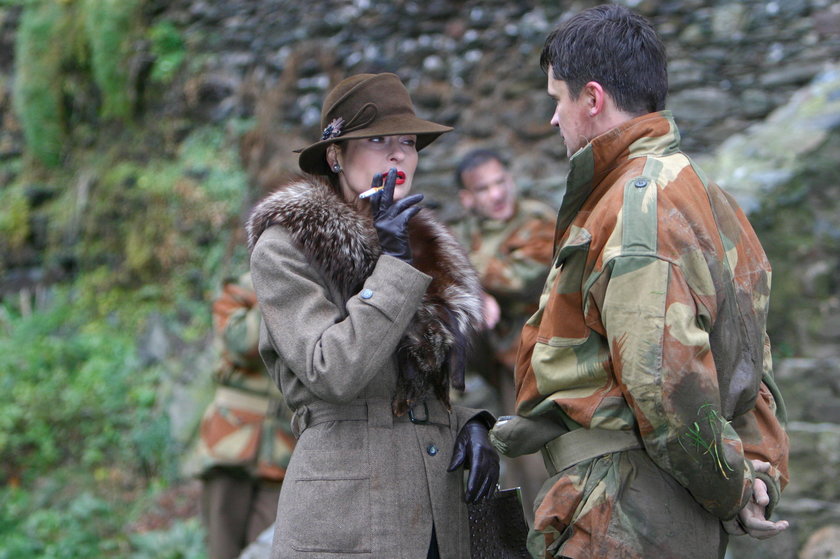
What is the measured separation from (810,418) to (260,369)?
2676 mm

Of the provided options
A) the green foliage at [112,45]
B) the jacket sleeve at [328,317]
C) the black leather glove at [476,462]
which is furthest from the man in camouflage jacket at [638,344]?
the green foliage at [112,45]

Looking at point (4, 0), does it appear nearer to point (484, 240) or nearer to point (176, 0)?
point (176, 0)

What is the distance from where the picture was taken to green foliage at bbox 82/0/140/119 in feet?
31.3

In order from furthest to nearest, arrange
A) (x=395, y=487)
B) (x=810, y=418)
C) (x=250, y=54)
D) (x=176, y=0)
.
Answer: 1. (x=176, y=0)
2. (x=250, y=54)
3. (x=810, y=418)
4. (x=395, y=487)

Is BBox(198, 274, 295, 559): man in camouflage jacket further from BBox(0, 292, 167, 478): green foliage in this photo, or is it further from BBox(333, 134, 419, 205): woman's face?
BBox(0, 292, 167, 478): green foliage

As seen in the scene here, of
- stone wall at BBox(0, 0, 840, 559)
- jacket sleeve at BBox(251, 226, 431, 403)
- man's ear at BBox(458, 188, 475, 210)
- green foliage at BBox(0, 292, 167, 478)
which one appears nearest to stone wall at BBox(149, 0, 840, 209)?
stone wall at BBox(0, 0, 840, 559)

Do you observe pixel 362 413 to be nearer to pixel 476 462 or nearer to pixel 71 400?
pixel 476 462

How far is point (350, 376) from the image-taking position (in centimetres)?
229

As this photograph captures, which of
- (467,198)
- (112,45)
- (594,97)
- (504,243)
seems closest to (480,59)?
(467,198)

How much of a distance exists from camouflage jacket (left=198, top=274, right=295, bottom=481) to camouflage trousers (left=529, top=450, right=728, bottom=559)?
246 centimetres

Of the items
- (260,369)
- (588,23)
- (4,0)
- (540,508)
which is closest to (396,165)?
(588,23)

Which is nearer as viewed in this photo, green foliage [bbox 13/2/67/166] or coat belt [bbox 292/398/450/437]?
coat belt [bbox 292/398/450/437]

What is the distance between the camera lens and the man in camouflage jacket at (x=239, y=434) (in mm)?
4359

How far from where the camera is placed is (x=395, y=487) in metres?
2.46
